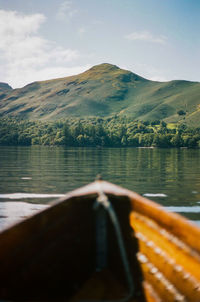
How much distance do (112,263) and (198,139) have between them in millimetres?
182268

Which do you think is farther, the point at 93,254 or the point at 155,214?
the point at 93,254

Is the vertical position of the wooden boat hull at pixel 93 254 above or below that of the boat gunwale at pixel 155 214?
below

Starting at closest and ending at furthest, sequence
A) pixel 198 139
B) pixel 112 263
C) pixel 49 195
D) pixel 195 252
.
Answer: pixel 195 252
pixel 112 263
pixel 49 195
pixel 198 139

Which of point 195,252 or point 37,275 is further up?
point 195,252

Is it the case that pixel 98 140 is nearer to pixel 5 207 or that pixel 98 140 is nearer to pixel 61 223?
pixel 5 207

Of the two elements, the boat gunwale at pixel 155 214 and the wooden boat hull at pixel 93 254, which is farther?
the wooden boat hull at pixel 93 254

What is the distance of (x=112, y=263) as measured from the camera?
21.0 ft

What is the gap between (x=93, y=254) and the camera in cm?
637

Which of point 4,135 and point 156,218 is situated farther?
point 4,135

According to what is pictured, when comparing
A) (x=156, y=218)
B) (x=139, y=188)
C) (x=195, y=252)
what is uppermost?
(x=156, y=218)

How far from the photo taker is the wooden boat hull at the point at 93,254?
5461 mm

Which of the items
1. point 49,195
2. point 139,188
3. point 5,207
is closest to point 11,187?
point 49,195

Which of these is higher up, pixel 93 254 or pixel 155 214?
pixel 155 214

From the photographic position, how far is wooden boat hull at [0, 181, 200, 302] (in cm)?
546
